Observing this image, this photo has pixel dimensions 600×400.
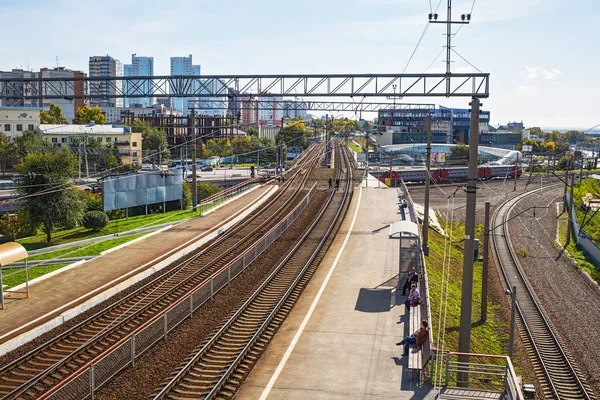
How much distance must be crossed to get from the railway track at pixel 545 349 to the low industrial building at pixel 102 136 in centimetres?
4701

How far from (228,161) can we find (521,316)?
76919 mm

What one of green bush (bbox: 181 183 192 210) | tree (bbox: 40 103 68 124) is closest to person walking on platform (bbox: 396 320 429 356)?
green bush (bbox: 181 183 192 210)

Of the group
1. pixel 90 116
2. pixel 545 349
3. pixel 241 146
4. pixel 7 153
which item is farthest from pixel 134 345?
pixel 90 116

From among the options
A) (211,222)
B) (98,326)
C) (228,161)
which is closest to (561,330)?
(98,326)

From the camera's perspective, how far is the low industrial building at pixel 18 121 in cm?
7538

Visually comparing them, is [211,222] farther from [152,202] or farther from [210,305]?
[210,305]

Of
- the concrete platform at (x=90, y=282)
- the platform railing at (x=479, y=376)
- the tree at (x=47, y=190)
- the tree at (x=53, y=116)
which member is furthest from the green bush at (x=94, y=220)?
the tree at (x=53, y=116)

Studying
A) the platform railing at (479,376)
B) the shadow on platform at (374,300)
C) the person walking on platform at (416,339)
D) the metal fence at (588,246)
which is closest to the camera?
the platform railing at (479,376)

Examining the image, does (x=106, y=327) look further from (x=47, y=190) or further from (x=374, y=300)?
(x=47, y=190)

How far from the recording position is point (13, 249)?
63.0 feet

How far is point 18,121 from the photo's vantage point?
7588 cm

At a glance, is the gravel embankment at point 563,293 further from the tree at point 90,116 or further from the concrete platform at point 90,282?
the tree at point 90,116

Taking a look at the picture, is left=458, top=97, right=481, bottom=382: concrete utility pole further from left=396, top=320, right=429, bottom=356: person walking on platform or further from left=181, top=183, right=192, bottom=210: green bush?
left=181, top=183, right=192, bottom=210: green bush

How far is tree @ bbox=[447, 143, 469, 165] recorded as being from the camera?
98.2 meters
